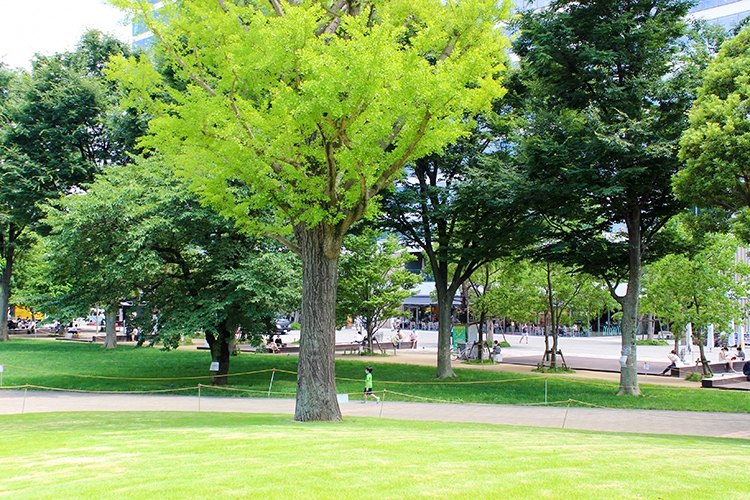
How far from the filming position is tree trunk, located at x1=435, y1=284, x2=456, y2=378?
24922 mm

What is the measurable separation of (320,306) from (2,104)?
131 feet

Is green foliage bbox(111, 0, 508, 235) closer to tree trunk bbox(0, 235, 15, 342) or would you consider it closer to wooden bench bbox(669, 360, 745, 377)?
wooden bench bbox(669, 360, 745, 377)

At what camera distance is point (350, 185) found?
12930 mm

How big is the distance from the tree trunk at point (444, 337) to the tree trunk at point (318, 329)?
40.8 ft

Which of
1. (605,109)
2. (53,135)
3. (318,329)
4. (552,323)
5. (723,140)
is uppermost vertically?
(53,135)

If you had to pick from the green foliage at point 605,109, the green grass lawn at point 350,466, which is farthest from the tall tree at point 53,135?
the green grass lawn at point 350,466

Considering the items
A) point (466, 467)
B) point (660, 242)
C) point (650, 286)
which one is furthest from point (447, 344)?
point (466, 467)

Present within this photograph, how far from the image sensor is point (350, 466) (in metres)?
7.17

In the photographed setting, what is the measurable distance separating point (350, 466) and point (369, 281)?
96.9 feet

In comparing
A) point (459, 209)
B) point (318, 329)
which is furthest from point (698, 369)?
point (318, 329)

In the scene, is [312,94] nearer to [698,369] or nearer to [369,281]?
[698,369]

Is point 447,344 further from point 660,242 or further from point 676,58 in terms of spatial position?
point 676,58

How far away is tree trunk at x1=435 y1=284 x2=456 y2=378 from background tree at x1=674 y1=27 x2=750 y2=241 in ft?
40.7

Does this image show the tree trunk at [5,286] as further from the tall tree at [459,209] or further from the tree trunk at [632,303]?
the tree trunk at [632,303]
